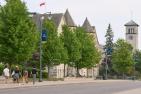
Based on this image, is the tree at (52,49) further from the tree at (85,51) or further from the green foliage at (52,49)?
the tree at (85,51)

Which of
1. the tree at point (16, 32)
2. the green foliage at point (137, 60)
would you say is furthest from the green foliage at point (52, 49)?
the green foliage at point (137, 60)

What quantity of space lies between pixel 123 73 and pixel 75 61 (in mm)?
41034

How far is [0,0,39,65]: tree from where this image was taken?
182 ft

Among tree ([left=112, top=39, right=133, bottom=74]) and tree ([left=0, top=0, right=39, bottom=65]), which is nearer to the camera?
tree ([left=0, top=0, right=39, bottom=65])

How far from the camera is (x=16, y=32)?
5541cm

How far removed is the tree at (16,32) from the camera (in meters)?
55.6

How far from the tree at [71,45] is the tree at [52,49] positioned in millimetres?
7583

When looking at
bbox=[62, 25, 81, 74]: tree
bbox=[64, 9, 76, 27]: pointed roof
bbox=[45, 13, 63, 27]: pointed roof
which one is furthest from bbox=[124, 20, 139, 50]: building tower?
bbox=[62, 25, 81, 74]: tree

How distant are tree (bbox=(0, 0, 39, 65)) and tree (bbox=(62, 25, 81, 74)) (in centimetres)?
2564

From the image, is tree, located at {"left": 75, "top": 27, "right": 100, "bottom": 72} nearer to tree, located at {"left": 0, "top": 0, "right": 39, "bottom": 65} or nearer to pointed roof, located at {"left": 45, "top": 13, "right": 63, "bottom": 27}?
pointed roof, located at {"left": 45, "top": 13, "right": 63, "bottom": 27}

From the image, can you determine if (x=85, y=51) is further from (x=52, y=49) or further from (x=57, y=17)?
(x=57, y=17)

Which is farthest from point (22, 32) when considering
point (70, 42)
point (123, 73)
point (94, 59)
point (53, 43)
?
point (123, 73)

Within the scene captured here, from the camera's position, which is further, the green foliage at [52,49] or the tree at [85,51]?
the tree at [85,51]

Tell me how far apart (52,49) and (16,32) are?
59.9 ft
